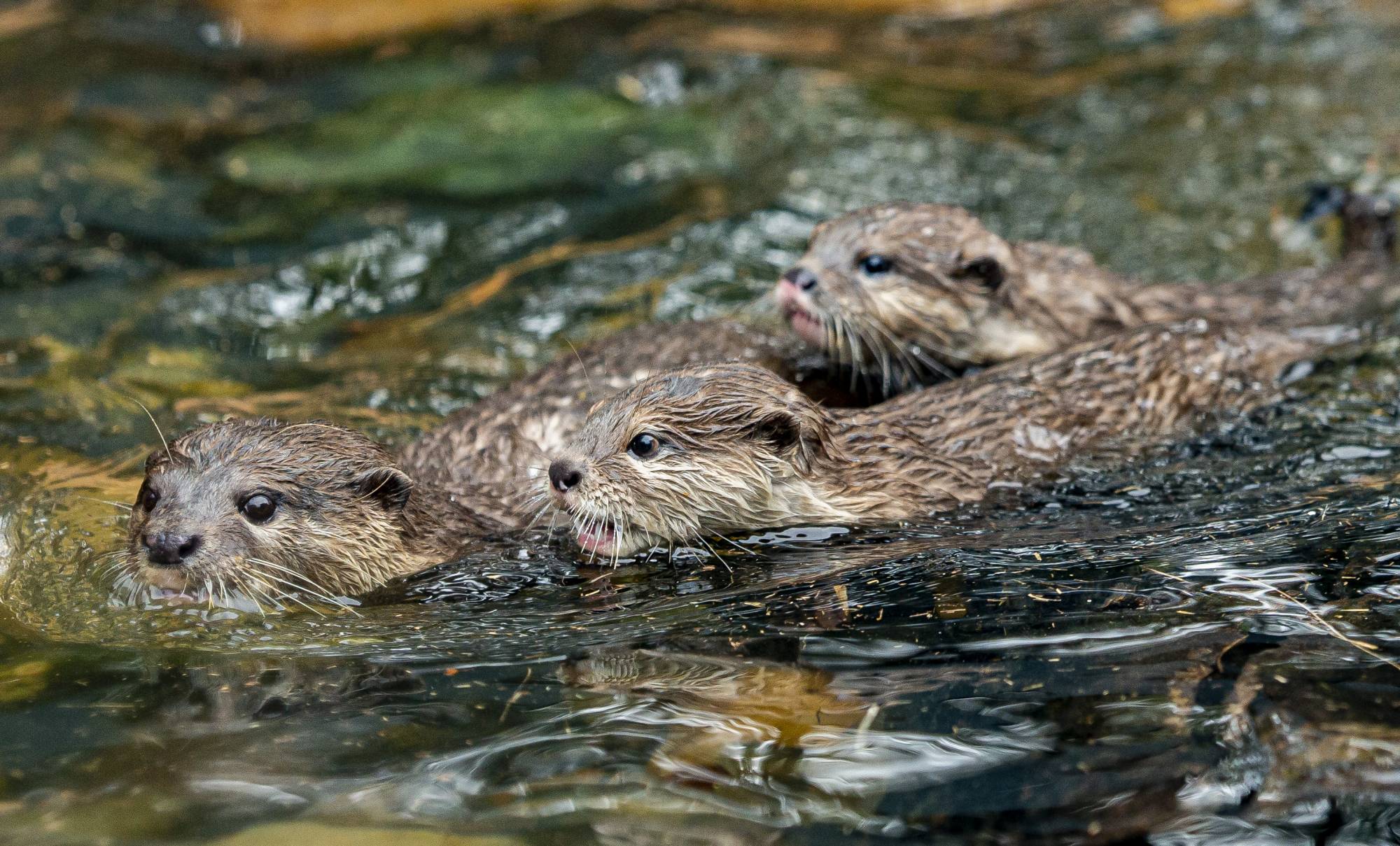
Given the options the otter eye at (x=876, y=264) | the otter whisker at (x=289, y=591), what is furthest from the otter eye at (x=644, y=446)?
the otter eye at (x=876, y=264)

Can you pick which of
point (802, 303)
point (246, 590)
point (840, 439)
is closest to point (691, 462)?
point (840, 439)

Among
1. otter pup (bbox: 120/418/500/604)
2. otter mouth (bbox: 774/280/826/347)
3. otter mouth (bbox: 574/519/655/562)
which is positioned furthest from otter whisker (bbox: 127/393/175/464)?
otter mouth (bbox: 774/280/826/347)

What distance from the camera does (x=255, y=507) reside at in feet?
14.3

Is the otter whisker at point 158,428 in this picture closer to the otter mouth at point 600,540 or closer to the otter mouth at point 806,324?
the otter mouth at point 600,540

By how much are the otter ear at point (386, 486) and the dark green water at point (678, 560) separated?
33cm

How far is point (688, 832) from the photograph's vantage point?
312 centimetres

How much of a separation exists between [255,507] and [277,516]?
82mm

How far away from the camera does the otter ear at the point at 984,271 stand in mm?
5797

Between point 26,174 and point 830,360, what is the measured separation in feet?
17.5

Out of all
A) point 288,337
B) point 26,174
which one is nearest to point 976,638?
point 288,337

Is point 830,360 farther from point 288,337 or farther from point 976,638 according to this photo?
point 288,337

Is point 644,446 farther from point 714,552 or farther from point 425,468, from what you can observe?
point 425,468

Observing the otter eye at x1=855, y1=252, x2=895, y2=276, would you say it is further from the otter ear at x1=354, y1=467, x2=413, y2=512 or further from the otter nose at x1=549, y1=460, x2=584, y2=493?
the otter ear at x1=354, y1=467, x2=413, y2=512

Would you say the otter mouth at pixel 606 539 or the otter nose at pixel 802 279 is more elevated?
the otter nose at pixel 802 279
